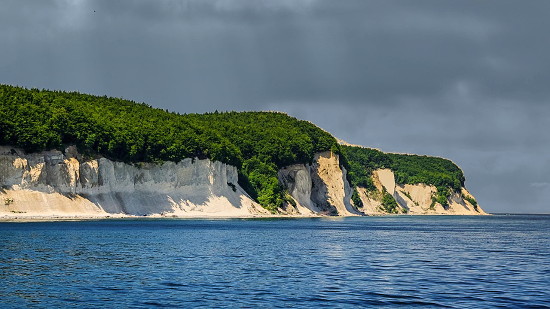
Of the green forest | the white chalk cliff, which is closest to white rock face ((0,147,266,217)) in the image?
the white chalk cliff

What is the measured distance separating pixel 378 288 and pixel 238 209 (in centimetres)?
11776

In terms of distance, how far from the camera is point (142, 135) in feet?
439

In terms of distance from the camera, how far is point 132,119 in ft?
464

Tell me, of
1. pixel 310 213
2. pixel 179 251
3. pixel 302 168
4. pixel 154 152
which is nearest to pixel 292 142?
pixel 302 168

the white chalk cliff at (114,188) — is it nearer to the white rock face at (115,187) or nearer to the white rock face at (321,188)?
the white rock face at (115,187)

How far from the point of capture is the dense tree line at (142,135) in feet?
373

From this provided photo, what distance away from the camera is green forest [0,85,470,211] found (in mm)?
113812

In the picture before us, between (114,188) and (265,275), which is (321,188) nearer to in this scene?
(114,188)

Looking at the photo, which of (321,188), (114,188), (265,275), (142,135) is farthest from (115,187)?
(265,275)

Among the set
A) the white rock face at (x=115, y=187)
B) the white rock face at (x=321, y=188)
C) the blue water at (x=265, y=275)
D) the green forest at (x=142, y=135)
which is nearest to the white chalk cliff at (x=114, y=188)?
the white rock face at (x=115, y=187)

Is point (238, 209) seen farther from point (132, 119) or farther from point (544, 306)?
point (544, 306)

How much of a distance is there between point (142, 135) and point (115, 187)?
12676mm

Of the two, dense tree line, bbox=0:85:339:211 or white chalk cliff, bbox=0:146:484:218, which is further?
dense tree line, bbox=0:85:339:211

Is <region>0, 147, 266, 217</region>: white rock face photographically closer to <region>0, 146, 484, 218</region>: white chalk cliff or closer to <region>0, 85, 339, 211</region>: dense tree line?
<region>0, 146, 484, 218</region>: white chalk cliff
